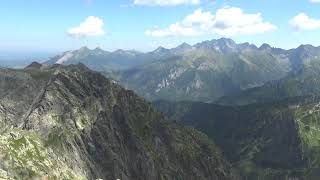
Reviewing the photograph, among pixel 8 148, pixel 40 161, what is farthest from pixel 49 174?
pixel 8 148

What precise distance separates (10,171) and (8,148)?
11.9m

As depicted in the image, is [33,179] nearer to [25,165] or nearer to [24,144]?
[25,165]

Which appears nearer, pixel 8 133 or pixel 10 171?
pixel 10 171

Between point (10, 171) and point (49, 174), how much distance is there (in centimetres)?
1750

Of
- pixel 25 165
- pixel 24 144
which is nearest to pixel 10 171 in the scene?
pixel 25 165

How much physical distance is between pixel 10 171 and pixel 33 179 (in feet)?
31.6

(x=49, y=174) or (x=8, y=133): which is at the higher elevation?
(x=8, y=133)

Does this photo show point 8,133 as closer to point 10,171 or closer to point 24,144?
point 24,144

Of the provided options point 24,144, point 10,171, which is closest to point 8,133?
point 24,144

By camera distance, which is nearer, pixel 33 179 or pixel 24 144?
pixel 33 179

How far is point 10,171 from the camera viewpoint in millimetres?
181125

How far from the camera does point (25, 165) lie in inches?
7397

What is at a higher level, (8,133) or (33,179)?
(8,133)

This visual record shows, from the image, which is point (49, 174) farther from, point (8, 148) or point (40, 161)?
point (8, 148)
